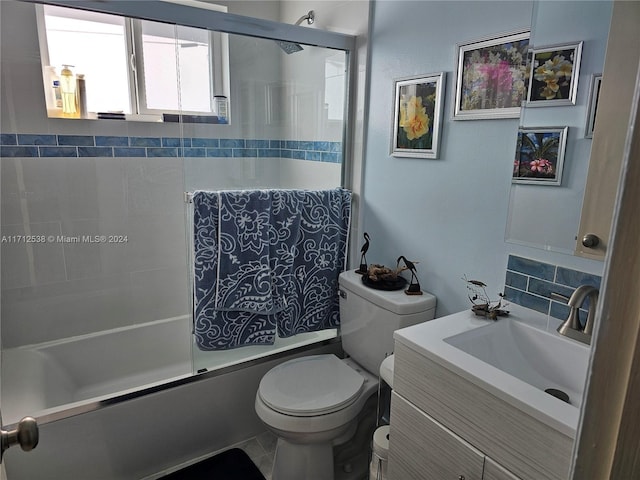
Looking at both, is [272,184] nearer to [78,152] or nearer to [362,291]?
[362,291]

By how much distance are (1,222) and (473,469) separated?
230 cm

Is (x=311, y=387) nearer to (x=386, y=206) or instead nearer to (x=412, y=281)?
(x=412, y=281)

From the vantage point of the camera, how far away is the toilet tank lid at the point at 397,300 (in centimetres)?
174

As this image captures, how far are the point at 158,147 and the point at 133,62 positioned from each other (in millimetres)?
484

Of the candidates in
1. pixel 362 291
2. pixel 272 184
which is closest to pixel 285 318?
pixel 362 291

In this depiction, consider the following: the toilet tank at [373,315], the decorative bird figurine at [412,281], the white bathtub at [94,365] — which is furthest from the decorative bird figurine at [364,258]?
the white bathtub at [94,365]

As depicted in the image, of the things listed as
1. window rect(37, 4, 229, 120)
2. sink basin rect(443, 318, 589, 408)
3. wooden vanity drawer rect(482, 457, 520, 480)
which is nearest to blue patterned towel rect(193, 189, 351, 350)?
window rect(37, 4, 229, 120)

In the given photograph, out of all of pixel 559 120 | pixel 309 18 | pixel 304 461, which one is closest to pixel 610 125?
pixel 559 120

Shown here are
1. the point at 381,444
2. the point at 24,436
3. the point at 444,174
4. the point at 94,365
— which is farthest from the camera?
the point at 94,365

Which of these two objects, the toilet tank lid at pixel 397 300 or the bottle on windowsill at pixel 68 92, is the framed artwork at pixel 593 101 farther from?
the bottle on windowsill at pixel 68 92

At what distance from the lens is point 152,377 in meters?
2.40

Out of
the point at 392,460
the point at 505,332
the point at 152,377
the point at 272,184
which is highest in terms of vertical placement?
the point at 272,184

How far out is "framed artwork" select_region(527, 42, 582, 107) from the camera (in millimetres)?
1242

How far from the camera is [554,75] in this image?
1.31 meters
